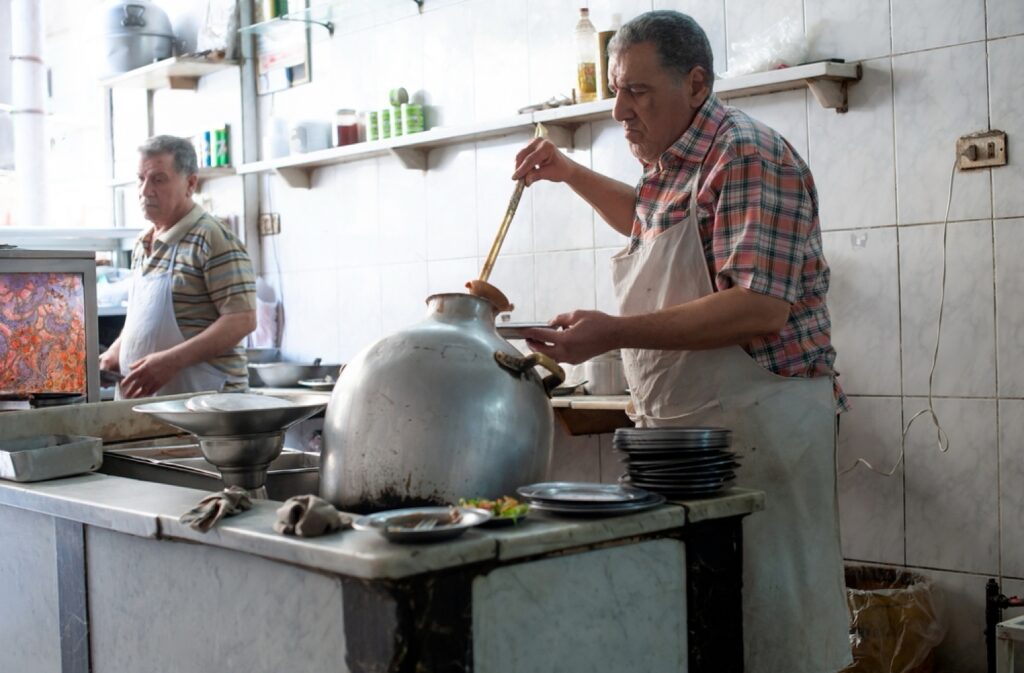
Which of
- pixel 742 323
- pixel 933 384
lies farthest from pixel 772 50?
pixel 742 323

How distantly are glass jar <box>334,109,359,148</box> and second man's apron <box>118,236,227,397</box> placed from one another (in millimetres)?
1551

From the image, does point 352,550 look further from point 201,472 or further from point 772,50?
point 772,50

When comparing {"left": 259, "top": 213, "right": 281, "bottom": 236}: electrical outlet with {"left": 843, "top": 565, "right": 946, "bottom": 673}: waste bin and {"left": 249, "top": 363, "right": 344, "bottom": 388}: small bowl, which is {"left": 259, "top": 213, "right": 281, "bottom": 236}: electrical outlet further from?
{"left": 843, "top": 565, "right": 946, "bottom": 673}: waste bin

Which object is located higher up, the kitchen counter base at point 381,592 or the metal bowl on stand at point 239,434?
the metal bowl on stand at point 239,434

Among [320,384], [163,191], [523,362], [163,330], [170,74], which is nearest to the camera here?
[523,362]

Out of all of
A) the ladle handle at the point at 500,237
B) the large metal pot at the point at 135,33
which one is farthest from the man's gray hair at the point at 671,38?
the large metal pot at the point at 135,33

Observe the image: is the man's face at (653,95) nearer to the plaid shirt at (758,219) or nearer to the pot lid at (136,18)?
the plaid shirt at (758,219)

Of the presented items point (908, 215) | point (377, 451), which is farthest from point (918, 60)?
point (377, 451)

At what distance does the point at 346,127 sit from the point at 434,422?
12.4 ft

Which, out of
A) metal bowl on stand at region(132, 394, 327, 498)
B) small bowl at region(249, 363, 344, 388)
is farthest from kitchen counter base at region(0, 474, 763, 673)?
small bowl at region(249, 363, 344, 388)

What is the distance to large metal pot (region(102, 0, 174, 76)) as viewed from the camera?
244 inches

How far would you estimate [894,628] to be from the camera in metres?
3.37

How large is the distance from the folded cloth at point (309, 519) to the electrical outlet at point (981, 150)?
97.7 inches

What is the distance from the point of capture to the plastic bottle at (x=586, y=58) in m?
4.26
